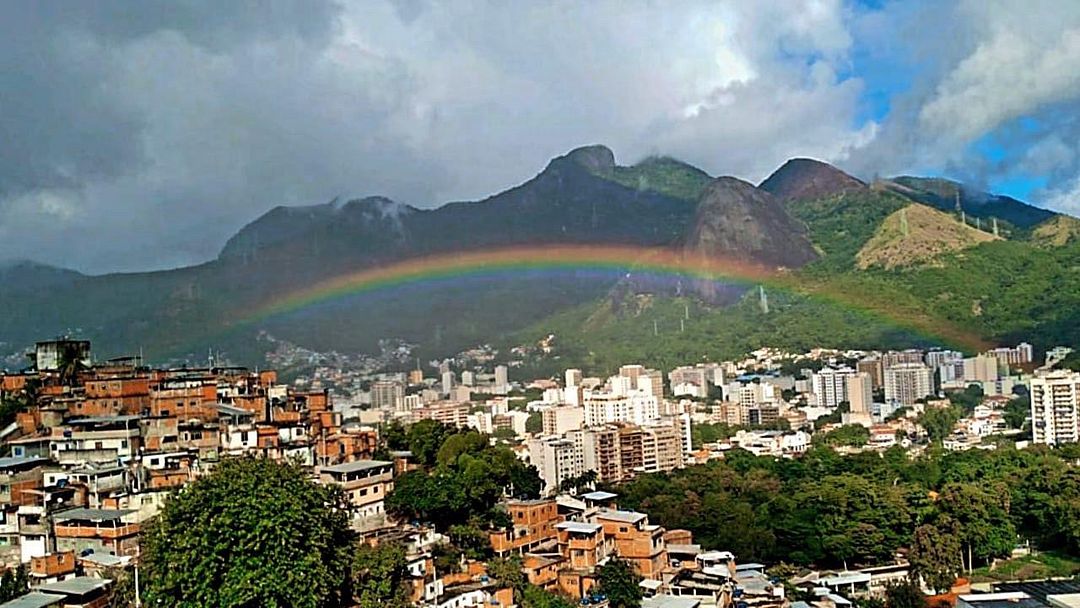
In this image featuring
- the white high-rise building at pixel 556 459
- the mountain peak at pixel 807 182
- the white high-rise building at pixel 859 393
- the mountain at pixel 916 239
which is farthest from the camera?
the mountain peak at pixel 807 182

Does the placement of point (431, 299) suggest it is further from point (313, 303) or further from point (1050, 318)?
point (1050, 318)

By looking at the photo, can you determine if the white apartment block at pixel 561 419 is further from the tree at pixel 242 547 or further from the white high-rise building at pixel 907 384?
the tree at pixel 242 547

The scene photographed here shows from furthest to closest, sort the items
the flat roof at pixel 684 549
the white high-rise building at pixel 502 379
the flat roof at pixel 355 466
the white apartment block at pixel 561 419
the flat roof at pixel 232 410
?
the white high-rise building at pixel 502 379
the white apartment block at pixel 561 419
the flat roof at pixel 232 410
the flat roof at pixel 684 549
the flat roof at pixel 355 466

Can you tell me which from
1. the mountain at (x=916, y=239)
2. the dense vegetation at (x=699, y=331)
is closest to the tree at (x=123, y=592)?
the dense vegetation at (x=699, y=331)

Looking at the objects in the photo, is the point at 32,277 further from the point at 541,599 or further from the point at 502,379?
the point at 541,599

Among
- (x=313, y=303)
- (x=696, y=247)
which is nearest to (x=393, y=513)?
(x=313, y=303)
